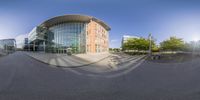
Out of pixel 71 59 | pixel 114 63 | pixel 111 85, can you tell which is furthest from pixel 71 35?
pixel 111 85

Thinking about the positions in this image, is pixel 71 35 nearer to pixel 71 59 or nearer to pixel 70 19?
pixel 70 19

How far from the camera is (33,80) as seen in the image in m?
3.20

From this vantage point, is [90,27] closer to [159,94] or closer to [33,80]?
[159,94]

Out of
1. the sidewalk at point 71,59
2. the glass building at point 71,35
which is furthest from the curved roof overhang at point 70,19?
the sidewalk at point 71,59

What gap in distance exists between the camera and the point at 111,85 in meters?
2.40

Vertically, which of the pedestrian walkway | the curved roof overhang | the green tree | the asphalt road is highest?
the curved roof overhang

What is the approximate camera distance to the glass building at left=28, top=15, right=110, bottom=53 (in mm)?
1439

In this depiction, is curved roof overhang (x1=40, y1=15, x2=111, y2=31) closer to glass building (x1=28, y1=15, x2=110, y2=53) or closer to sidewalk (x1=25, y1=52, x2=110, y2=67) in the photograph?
glass building (x1=28, y1=15, x2=110, y2=53)

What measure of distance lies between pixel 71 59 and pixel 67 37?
0.74ft

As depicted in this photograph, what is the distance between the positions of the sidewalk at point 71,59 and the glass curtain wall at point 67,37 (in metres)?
0.08

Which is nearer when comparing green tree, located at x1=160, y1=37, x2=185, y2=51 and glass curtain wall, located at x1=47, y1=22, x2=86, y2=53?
glass curtain wall, located at x1=47, y1=22, x2=86, y2=53

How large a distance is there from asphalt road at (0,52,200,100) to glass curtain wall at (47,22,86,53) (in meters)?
0.54

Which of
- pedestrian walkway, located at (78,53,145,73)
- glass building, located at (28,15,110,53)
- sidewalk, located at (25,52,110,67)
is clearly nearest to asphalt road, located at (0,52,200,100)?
pedestrian walkway, located at (78,53,145,73)

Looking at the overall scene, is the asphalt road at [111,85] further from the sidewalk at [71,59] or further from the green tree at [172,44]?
the green tree at [172,44]
